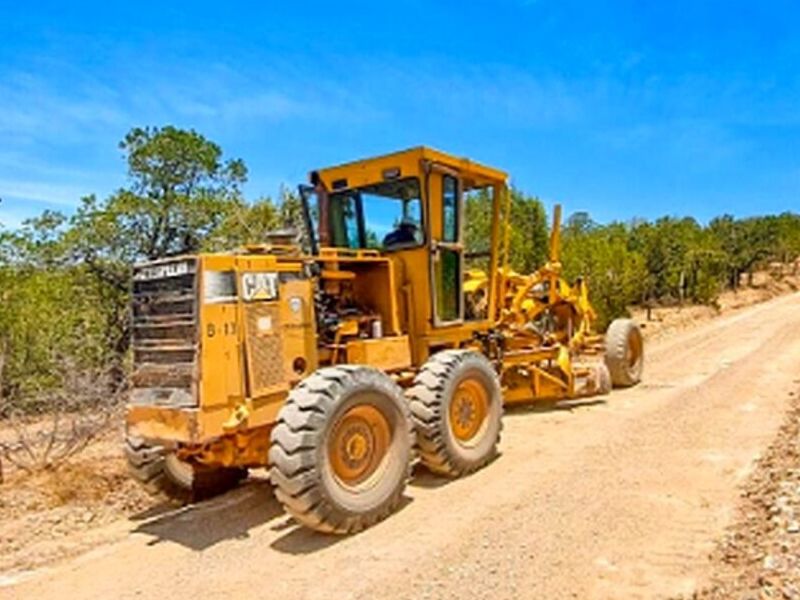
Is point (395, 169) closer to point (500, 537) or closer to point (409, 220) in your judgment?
point (409, 220)

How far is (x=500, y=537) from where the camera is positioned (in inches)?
180

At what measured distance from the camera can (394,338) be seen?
6312 mm

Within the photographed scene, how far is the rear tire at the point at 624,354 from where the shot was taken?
33.2 ft

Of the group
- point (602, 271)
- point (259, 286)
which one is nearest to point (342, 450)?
point (259, 286)

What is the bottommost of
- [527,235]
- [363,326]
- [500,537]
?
[500,537]

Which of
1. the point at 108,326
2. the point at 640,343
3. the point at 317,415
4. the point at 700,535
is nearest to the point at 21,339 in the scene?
the point at 108,326

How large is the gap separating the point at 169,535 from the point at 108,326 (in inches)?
361

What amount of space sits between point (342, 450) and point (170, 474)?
1791mm

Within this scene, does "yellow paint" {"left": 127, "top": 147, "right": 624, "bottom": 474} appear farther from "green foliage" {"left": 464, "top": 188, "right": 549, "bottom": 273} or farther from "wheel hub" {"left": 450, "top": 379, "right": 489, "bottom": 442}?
"green foliage" {"left": 464, "top": 188, "right": 549, "bottom": 273}

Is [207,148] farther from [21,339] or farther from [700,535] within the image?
[700,535]

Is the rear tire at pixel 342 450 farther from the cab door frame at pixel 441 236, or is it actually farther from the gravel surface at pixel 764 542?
the gravel surface at pixel 764 542

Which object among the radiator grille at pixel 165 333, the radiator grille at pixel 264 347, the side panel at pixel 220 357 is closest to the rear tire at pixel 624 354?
the radiator grille at pixel 264 347

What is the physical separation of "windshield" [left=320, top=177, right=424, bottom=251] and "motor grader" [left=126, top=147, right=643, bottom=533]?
15 mm

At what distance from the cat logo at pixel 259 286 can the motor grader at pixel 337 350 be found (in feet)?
0.04
